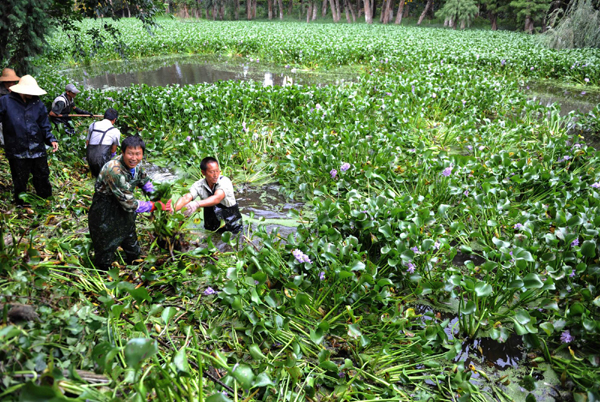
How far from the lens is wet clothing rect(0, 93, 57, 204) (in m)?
3.80

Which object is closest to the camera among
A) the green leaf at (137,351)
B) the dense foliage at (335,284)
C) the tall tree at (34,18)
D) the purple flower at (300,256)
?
the green leaf at (137,351)

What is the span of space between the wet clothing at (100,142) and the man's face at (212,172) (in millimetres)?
1748

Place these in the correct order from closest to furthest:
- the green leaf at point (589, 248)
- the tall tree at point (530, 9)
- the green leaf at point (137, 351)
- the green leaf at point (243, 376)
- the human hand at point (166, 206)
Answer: the green leaf at point (137, 351) < the green leaf at point (243, 376) < the green leaf at point (589, 248) < the human hand at point (166, 206) < the tall tree at point (530, 9)

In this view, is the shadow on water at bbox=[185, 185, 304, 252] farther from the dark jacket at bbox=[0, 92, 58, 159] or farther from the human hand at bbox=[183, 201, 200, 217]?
the dark jacket at bbox=[0, 92, 58, 159]

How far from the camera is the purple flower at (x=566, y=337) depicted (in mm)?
2463

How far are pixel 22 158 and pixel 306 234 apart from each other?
3203mm

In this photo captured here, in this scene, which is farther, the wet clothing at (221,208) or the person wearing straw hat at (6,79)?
the person wearing straw hat at (6,79)

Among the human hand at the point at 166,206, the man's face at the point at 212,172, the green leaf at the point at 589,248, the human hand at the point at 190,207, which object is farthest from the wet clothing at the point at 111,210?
the green leaf at the point at 589,248

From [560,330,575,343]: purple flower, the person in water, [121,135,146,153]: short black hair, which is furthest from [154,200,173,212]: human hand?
[560,330,575,343]: purple flower

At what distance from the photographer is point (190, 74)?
13.1 metres

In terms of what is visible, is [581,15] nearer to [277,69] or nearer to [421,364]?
[277,69]

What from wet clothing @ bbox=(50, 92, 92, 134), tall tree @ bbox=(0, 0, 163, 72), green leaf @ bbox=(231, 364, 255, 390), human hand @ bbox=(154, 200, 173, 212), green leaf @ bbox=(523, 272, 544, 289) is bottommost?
green leaf @ bbox=(523, 272, 544, 289)

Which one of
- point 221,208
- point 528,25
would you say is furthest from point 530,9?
point 221,208

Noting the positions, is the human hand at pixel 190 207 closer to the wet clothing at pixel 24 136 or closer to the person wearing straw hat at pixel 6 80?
the wet clothing at pixel 24 136
